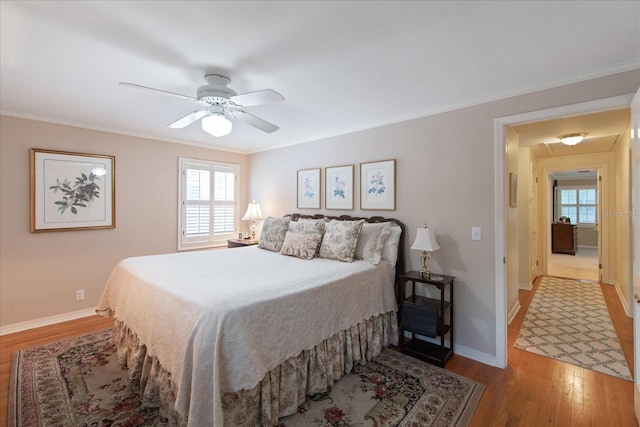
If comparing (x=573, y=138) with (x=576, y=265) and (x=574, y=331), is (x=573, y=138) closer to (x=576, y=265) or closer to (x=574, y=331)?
(x=574, y=331)

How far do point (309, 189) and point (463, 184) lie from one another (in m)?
2.11

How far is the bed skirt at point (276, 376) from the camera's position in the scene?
1748 millimetres

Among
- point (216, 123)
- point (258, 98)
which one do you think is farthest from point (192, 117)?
point (258, 98)

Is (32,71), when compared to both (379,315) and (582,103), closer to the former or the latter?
(379,315)

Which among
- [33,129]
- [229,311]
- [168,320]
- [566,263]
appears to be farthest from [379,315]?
[566,263]

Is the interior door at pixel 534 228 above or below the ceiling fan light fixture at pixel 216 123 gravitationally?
below

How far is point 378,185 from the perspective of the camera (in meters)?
3.44

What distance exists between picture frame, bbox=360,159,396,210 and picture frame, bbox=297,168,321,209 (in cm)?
77

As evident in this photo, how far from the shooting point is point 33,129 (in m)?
3.32

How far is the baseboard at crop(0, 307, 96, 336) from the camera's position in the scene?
3.21m

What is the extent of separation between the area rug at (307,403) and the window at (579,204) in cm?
975

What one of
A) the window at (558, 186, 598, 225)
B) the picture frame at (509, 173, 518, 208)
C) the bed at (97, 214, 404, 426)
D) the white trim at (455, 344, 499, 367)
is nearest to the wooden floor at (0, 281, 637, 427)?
the white trim at (455, 344, 499, 367)

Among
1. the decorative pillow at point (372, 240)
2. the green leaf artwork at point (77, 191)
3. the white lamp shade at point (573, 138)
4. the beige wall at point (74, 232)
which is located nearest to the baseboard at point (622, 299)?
the white lamp shade at point (573, 138)

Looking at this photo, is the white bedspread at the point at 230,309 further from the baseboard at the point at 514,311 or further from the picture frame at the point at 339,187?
the baseboard at the point at 514,311
